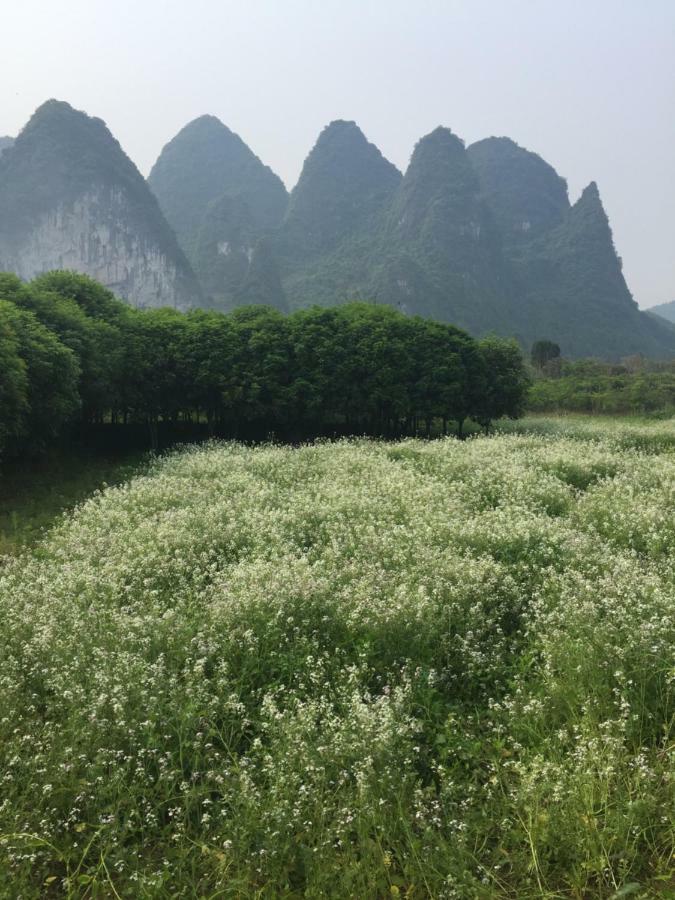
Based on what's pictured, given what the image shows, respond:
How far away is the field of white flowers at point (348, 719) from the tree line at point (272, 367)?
2668 centimetres

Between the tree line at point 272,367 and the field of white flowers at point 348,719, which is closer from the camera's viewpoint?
the field of white flowers at point 348,719

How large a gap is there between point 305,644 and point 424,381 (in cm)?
3829

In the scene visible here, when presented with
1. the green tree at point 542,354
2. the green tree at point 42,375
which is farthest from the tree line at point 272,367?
the green tree at point 542,354

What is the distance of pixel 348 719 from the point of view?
232 inches

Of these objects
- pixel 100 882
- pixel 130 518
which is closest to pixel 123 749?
pixel 100 882

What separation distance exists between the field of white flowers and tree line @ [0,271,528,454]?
2668cm

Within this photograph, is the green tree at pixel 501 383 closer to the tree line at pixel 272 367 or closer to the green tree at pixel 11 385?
the tree line at pixel 272 367

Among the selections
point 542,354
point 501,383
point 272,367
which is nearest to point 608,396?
point 501,383

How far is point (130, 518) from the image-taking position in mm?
15648

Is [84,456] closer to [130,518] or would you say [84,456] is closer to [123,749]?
[130,518]

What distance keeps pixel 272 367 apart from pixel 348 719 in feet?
122

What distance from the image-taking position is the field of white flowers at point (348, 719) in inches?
183

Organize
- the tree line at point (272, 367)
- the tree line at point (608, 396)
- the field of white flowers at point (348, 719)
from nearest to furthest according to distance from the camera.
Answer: the field of white flowers at point (348, 719), the tree line at point (272, 367), the tree line at point (608, 396)

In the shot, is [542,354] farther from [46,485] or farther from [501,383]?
[46,485]
